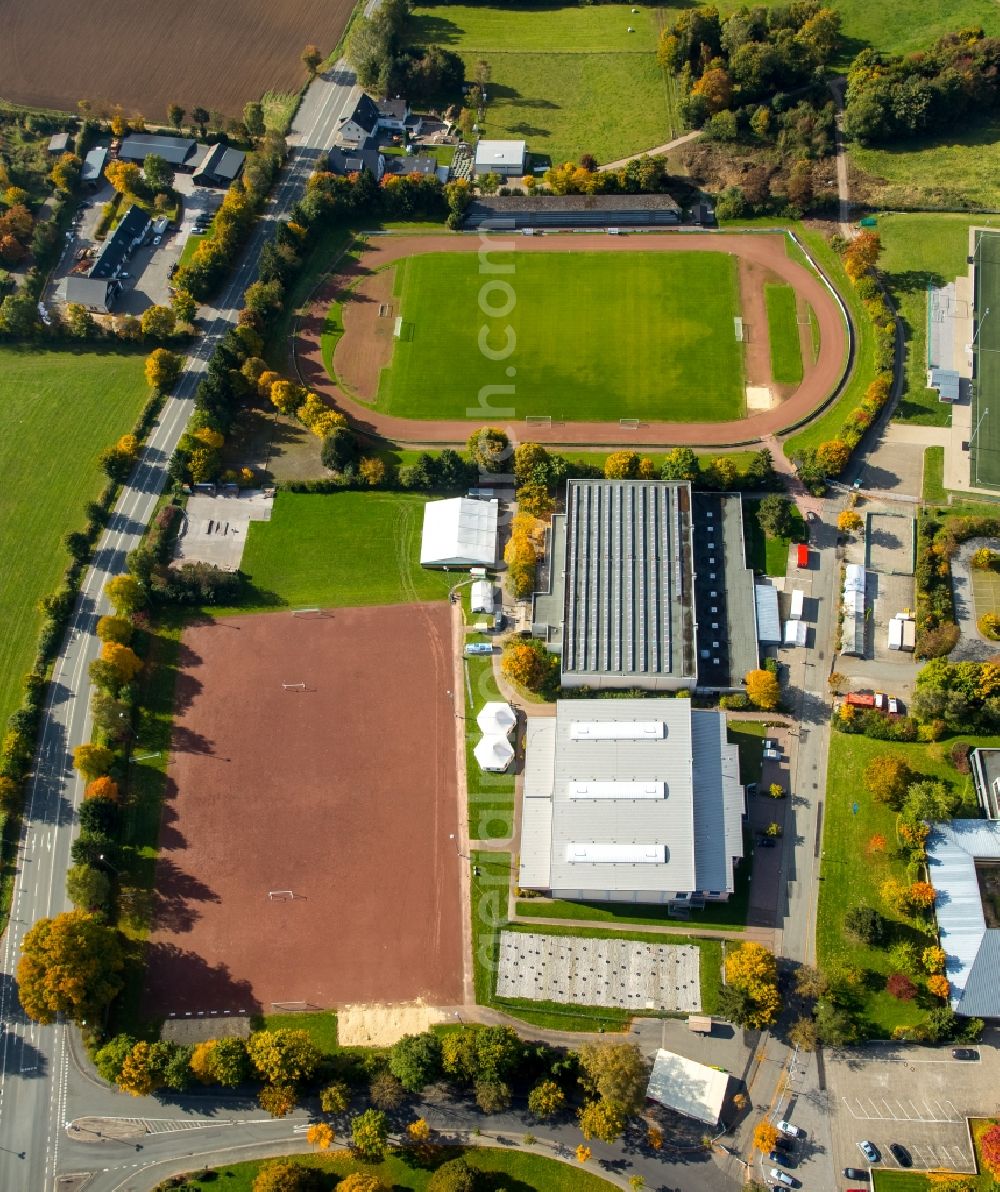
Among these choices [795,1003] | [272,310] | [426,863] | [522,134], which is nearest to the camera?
[795,1003]

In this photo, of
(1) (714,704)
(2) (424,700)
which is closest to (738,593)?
(1) (714,704)

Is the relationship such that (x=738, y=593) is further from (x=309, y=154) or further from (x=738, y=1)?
(x=738, y=1)

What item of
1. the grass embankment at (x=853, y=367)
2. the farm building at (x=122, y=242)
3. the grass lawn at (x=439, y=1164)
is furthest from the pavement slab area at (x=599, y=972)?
the farm building at (x=122, y=242)

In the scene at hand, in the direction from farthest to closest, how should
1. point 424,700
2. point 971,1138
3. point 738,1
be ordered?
1. point 738,1
2. point 424,700
3. point 971,1138

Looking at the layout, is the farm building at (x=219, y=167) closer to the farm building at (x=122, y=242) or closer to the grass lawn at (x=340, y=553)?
the farm building at (x=122, y=242)

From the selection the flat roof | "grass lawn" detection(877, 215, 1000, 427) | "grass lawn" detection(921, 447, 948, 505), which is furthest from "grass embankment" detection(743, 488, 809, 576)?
"grass lawn" detection(877, 215, 1000, 427)
